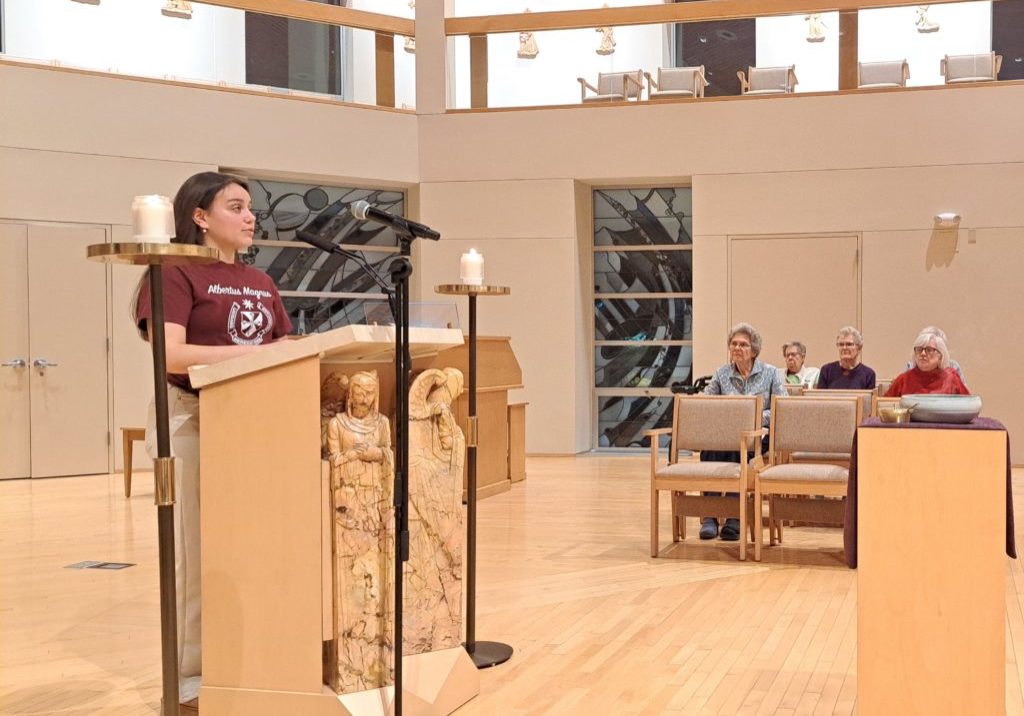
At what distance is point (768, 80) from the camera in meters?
11.2

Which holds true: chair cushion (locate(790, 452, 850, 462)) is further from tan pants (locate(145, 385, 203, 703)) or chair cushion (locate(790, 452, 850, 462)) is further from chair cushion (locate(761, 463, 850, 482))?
tan pants (locate(145, 385, 203, 703))

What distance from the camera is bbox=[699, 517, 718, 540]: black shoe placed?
681cm

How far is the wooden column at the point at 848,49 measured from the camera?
35.3 ft

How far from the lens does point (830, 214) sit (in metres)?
11.2

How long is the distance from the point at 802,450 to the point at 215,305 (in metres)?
4.06

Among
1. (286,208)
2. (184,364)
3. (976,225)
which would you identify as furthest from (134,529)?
(976,225)

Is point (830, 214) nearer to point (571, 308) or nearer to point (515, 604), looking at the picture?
point (571, 308)

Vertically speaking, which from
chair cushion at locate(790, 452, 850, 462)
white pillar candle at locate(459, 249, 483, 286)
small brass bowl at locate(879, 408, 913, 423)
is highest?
white pillar candle at locate(459, 249, 483, 286)

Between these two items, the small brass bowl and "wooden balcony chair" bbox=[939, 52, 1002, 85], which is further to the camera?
"wooden balcony chair" bbox=[939, 52, 1002, 85]

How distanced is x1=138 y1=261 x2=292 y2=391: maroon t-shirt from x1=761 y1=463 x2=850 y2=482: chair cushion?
11.1 feet

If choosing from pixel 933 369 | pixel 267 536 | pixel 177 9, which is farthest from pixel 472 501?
pixel 177 9

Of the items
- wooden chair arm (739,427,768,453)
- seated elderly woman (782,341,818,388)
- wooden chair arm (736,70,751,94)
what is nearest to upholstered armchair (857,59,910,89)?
wooden chair arm (736,70,751,94)

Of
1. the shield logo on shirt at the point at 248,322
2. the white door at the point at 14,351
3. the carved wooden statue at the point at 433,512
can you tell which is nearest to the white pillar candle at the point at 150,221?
the shield logo on shirt at the point at 248,322

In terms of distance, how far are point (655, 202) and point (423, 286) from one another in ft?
8.47
